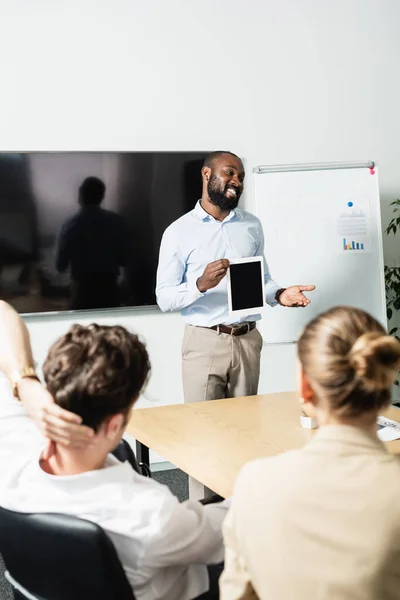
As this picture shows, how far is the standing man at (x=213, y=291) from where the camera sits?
345 centimetres

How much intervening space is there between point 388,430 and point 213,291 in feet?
Answer: 4.17

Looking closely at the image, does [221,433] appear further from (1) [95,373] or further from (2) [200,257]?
(2) [200,257]

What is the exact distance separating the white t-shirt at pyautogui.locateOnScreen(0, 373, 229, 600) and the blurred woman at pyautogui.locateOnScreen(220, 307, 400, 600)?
0.11 meters

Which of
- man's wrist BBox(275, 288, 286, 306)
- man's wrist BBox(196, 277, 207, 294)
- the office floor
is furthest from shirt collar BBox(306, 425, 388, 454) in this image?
the office floor

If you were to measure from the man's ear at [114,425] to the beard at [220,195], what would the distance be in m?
2.23

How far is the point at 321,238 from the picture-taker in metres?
4.58

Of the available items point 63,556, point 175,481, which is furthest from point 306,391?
point 175,481

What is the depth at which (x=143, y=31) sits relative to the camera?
14.4ft

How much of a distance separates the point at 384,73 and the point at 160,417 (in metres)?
3.18

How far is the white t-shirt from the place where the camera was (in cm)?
143

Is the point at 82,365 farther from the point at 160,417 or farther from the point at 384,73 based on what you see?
the point at 384,73

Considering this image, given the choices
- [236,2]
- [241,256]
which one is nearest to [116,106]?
[236,2]

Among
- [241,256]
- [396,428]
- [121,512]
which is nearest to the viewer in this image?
[121,512]

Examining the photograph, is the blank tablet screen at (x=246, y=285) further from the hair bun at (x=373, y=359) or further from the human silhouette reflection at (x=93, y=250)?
the hair bun at (x=373, y=359)
